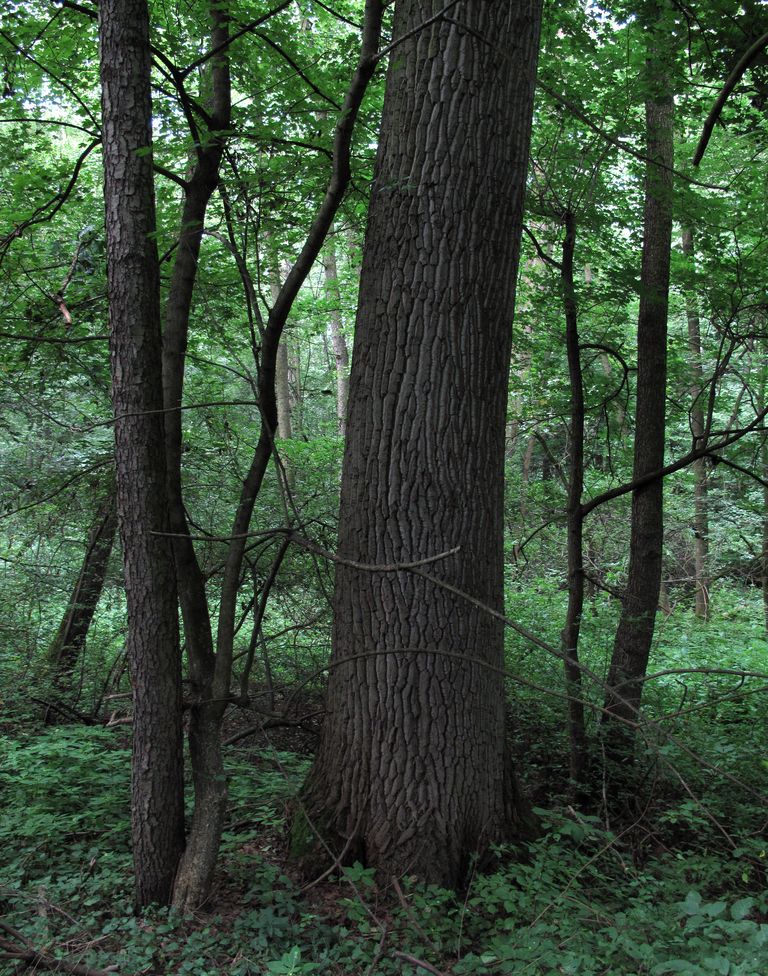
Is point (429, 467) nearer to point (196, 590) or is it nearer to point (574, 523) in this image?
point (196, 590)

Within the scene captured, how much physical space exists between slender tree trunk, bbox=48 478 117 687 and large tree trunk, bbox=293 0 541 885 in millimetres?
3712

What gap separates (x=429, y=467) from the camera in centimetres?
354

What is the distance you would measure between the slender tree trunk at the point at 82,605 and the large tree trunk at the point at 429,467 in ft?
12.2

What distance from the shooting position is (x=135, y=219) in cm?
337

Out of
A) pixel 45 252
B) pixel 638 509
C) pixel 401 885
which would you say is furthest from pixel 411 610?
pixel 45 252

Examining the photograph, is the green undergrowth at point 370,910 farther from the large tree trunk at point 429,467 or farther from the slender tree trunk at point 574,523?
the slender tree trunk at point 574,523

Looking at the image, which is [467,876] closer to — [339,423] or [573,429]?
[573,429]

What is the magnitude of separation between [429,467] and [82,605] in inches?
177

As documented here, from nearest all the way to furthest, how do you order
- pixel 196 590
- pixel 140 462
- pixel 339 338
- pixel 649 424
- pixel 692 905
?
1. pixel 692 905
2. pixel 140 462
3. pixel 196 590
4. pixel 649 424
5. pixel 339 338

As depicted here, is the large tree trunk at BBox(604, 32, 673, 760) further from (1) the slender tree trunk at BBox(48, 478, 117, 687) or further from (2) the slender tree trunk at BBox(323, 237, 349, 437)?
(2) the slender tree trunk at BBox(323, 237, 349, 437)

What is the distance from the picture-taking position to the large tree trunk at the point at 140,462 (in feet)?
10.9

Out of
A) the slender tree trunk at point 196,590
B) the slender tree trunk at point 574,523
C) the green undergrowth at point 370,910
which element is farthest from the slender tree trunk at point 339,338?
the green undergrowth at point 370,910

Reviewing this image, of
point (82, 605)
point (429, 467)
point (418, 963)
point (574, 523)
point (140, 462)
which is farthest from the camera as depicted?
point (82, 605)

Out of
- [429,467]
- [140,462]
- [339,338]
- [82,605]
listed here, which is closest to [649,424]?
[429,467]
